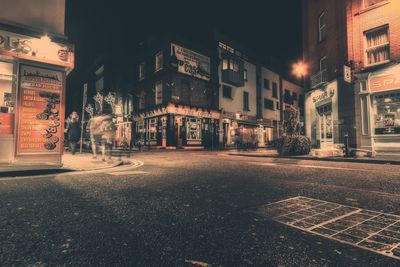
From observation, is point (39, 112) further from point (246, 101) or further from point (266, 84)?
point (266, 84)

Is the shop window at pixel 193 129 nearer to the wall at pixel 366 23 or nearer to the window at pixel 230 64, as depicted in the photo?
the window at pixel 230 64

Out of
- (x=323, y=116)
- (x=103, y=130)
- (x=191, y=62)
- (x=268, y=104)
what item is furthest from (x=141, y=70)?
(x=103, y=130)

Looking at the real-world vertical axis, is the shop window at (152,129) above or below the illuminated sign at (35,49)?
below

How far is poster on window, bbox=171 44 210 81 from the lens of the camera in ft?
78.4

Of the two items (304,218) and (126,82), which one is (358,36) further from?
(126,82)

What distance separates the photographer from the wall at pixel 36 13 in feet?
23.1

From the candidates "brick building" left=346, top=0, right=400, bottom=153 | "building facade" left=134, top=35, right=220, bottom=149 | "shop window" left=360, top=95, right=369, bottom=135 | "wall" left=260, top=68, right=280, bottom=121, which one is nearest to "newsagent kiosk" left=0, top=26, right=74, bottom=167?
"shop window" left=360, top=95, right=369, bottom=135

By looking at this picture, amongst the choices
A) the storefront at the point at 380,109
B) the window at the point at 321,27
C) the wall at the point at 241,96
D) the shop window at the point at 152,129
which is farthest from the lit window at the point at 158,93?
the storefront at the point at 380,109

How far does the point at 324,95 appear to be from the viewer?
618 inches

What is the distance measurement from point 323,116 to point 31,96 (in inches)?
652

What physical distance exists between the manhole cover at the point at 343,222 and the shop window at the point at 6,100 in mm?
7533

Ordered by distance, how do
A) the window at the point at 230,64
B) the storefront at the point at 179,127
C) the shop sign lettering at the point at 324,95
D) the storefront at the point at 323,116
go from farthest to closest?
the window at the point at 230,64, the storefront at the point at 179,127, the shop sign lettering at the point at 324,95, the storefront at the point at 323,116

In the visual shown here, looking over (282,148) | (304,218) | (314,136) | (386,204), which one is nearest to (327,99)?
(314,136)

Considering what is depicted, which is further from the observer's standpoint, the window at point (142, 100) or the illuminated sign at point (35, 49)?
the window at point (142, 100)
